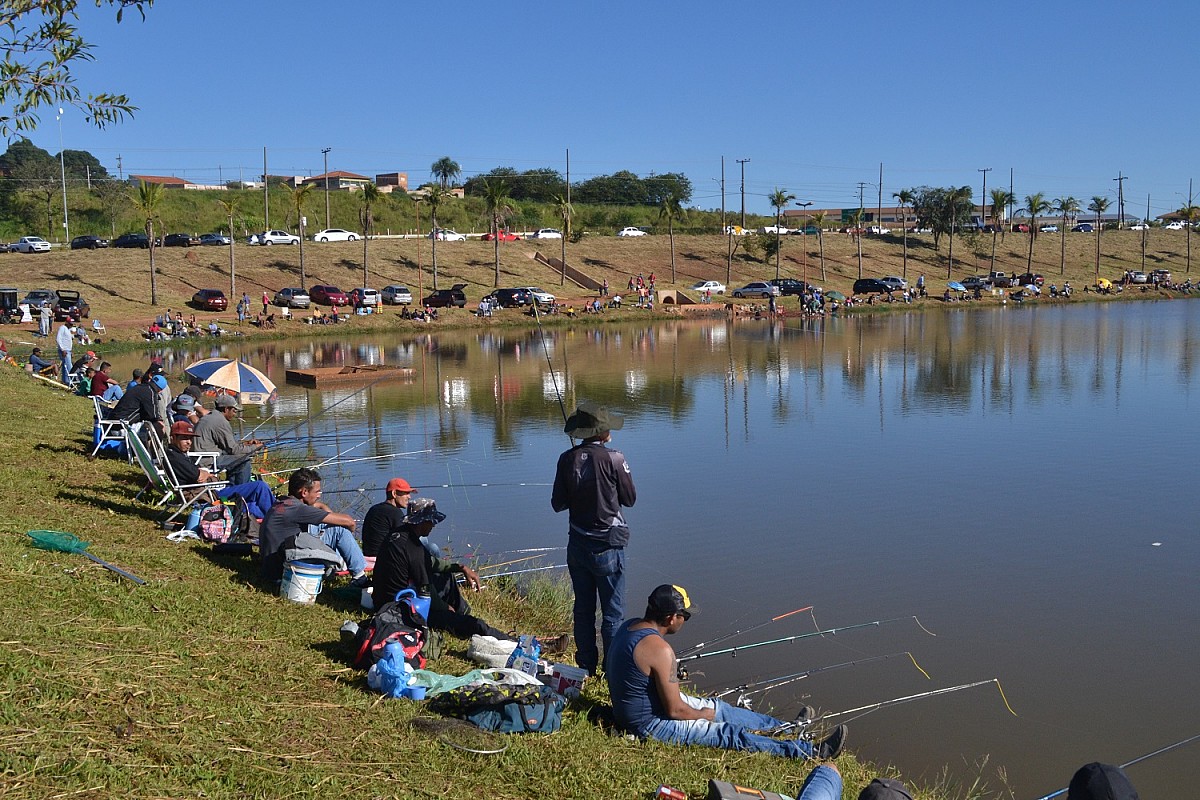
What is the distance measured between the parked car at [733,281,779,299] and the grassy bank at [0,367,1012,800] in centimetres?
6084

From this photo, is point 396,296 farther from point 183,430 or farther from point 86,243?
point 183,430

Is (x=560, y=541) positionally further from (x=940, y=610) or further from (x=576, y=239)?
(x=576, y=239)

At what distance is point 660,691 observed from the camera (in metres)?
6.42

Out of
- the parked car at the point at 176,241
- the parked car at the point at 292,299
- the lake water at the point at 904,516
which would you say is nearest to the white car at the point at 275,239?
the parked car at the point at 176,241

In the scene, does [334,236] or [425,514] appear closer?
[425,514]

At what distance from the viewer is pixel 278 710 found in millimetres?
6043

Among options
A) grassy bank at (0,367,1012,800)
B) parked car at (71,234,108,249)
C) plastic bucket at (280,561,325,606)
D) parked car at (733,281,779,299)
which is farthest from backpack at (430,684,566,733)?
parked car at (71,234,108,249)

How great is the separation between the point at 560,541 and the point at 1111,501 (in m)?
7.49

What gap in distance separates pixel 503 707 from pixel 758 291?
63.4 metres

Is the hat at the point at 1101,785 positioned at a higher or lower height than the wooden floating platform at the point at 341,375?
higher

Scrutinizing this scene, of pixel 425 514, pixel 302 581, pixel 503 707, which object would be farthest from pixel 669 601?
pixel 302 581

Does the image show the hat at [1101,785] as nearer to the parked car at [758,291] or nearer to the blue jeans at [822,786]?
the blue jeans at [822,786]

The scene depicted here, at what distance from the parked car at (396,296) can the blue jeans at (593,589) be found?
50.9m

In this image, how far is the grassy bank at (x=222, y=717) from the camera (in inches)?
201
